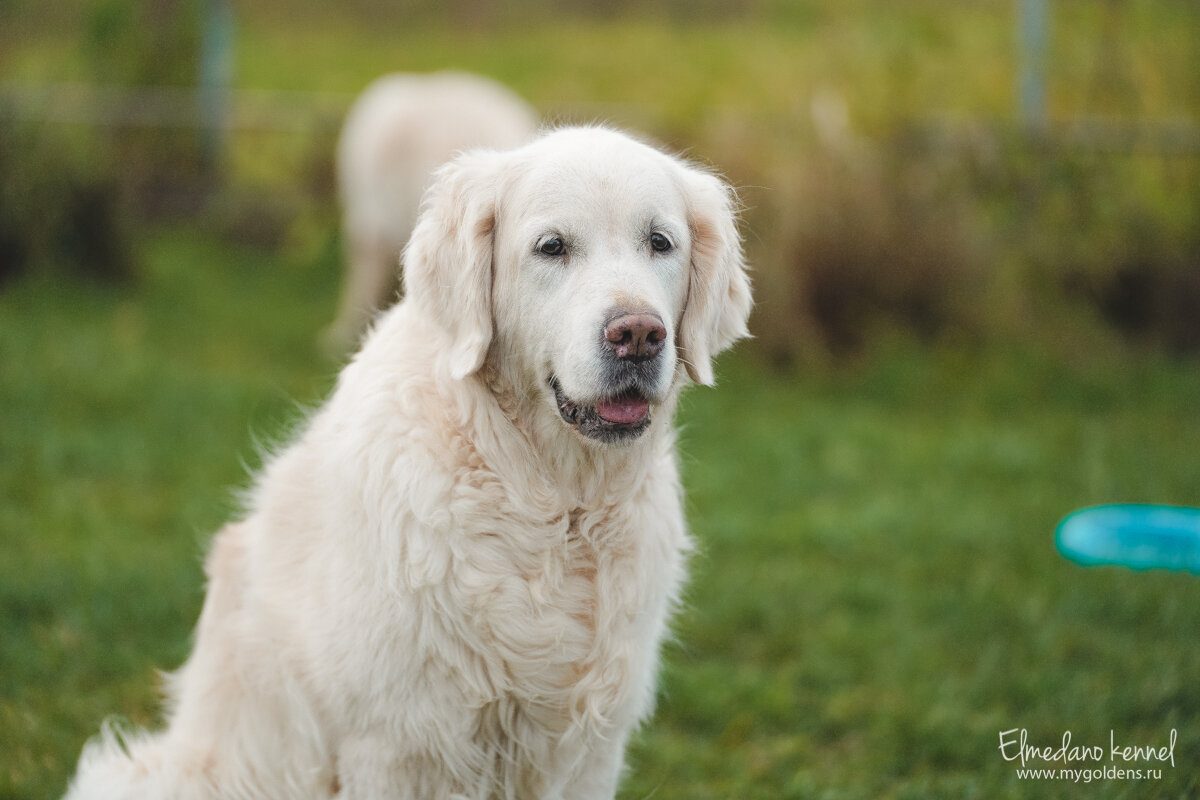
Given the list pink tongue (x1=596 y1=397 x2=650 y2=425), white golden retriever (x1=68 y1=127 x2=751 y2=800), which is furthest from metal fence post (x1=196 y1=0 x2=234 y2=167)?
pink tongue (x1=596 y1=397 x2=650 y2=425)

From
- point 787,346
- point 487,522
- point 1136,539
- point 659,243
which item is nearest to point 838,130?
point 787,346

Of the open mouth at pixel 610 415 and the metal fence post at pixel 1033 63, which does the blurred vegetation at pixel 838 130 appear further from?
the open mouth at pixel 610 415

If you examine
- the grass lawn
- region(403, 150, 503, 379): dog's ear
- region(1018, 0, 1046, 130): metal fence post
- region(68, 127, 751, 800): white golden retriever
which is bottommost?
the grass lawn

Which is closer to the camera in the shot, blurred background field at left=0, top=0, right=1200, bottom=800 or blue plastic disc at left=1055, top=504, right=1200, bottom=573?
blurred background field at left=0, top=0, right=1200, bottom=800

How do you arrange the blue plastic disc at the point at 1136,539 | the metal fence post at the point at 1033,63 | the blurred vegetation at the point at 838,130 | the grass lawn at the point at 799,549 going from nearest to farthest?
the grass lawn at the point at 799,549
the blue plastic disc at the point at 1136,539
the blurred vegetation at the point at 838,130
the metal fence post at the point at 1033,63

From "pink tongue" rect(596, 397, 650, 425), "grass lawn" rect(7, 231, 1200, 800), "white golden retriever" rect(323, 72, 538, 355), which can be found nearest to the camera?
"pink tongue" rect(596, 397, 650, 425)

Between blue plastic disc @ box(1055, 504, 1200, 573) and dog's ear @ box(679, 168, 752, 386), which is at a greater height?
dog's ear @ box(679, 168, 752, 386)

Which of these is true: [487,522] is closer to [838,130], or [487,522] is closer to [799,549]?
[799,549]

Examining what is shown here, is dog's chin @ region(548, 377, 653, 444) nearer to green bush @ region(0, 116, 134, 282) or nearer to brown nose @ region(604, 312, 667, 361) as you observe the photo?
brown nose @ region(604, 312, 667, 361)

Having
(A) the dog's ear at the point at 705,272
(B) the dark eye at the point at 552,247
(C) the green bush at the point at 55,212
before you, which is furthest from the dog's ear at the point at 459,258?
(C) the green bush at the point at 55,212

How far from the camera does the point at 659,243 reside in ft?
8.63

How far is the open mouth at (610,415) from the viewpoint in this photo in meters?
2.52

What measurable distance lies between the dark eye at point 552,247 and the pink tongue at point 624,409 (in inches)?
13.9

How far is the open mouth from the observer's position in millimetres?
2520
